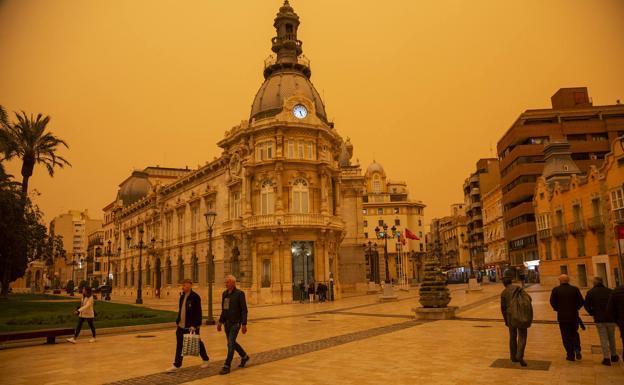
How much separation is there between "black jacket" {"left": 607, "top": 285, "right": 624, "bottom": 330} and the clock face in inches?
1217

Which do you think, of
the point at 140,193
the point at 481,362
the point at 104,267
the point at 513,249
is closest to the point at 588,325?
the point at 481,362

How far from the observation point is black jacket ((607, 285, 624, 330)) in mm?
9766

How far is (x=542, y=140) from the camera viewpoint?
6153 cm

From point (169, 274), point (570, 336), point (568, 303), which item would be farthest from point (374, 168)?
point (570, 336)

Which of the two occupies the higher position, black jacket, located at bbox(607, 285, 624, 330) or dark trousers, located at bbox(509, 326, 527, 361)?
black jacket, located at bbox(607, 285, 624, 330)

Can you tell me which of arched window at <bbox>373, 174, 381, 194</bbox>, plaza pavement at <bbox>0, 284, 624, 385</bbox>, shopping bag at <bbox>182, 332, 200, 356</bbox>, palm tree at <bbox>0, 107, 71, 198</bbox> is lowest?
plaza pavement at <bbox>0, 284, 624, 385</bbox>

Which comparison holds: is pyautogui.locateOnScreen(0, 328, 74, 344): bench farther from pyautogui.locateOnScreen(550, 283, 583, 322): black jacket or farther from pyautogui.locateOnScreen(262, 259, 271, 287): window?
pyautogui.locateOnScreen(262, 259, 271, 287): window

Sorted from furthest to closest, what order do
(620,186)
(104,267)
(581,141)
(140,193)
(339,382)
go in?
(104,267)
(140,193)
(581,141)
(620,186)
(339,382)

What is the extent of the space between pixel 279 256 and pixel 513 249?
43.8 meters

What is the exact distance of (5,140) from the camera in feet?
108

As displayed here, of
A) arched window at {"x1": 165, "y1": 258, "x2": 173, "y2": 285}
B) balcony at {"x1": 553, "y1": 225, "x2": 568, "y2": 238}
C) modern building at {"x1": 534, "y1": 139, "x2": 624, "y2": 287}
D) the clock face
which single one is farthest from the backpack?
arched window at {"x1": 165, "y1": 258, "x2": 173, "y2": 285}

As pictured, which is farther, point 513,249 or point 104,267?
point 104,267

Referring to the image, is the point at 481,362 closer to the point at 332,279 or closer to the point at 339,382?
the point at 339,382

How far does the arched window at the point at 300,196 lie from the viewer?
38.0 meters
